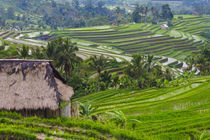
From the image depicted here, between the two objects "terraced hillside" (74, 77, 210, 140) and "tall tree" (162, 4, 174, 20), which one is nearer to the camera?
"terraced hillside" (74, 77, 210, 140)

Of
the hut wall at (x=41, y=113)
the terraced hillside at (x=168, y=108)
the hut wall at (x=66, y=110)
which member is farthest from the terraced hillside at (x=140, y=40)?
the hut wall at (x=41, y=113)

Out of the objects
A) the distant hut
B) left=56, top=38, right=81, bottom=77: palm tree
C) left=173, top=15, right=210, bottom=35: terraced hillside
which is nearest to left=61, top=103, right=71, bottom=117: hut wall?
the distant hut

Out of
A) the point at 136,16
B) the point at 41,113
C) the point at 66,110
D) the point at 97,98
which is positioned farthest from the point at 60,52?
the point at 136,16

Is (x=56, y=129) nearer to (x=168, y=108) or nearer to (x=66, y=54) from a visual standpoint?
(x=168, y=108)

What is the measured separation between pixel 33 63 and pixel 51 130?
3.66 metres

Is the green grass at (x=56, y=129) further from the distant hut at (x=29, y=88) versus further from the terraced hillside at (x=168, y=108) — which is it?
the terraced hillside at (x=168, y=108)

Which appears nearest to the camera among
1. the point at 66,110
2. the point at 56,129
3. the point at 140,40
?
the point at 56,129

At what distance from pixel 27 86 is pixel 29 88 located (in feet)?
0.51

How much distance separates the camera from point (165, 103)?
17.6m

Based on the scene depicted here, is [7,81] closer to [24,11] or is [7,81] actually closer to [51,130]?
[51,130]

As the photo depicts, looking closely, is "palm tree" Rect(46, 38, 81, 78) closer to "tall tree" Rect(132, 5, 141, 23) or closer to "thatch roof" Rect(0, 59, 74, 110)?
"thatch roof" Rect(0, 59, 74, 110)

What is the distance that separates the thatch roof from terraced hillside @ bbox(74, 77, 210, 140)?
4.65 metres

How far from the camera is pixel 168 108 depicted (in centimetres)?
1670

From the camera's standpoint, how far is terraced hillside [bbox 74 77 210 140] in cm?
1165
